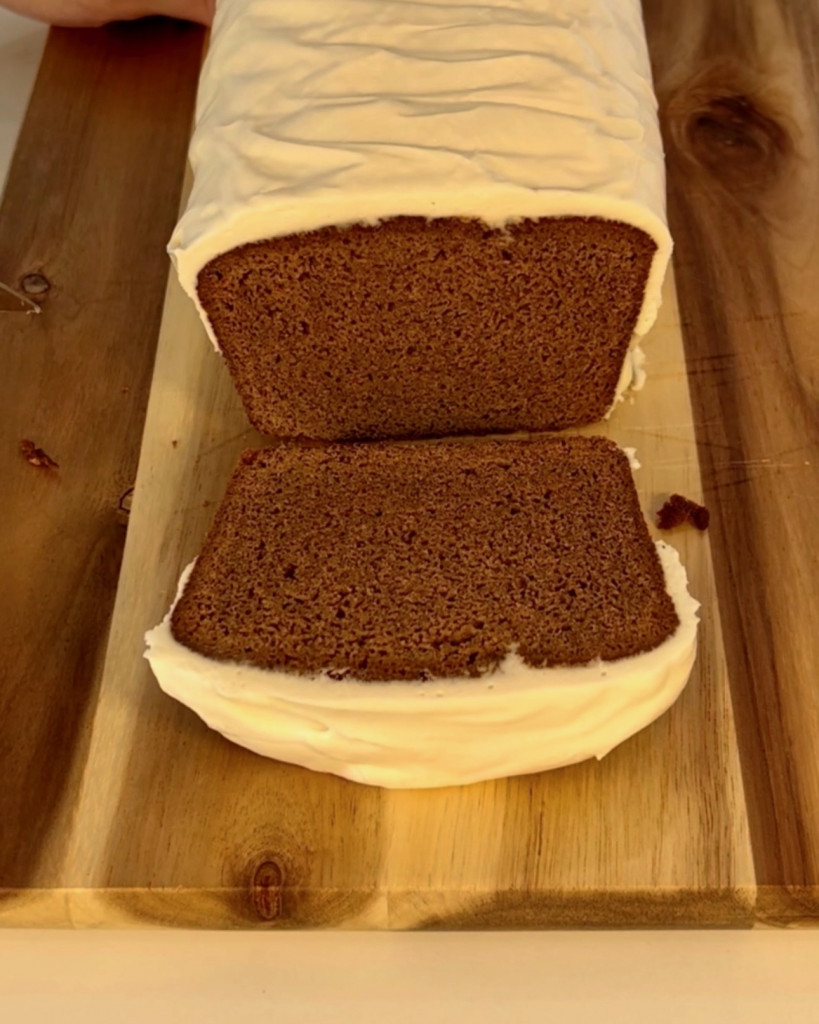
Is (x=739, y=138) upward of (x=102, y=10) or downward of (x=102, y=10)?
downward

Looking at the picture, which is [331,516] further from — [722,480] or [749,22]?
[749,22]

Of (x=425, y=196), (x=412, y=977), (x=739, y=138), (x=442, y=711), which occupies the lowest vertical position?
(x=412, y=977)

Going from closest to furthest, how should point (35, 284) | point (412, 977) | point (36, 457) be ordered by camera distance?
point (412, 977) → point (36, 457) → point (35, 284)

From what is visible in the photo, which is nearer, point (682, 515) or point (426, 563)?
point (426, 563)

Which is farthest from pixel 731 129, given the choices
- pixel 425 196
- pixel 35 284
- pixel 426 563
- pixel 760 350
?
pixel 35 284

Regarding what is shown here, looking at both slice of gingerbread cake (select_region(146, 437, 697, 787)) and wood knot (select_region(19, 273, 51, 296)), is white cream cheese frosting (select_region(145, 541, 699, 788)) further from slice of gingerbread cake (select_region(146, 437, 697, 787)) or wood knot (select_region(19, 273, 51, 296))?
wood knot (select_region(19, 273, 51, 296))

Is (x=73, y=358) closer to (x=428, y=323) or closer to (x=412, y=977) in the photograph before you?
(x=428, y=323)

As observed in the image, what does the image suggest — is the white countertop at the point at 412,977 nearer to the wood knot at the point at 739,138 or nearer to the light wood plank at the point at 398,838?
the light wood plank at the point at 398,838
